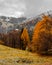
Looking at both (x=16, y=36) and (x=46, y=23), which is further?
(x=16, y=36)

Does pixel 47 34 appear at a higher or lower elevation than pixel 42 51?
higher

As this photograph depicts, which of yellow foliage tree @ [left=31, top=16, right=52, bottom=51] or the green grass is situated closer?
the green grass

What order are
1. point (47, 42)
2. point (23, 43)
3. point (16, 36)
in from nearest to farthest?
point (47, 42) → point (23, 43) → point (16, 36)

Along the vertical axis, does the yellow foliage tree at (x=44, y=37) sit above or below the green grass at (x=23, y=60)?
above

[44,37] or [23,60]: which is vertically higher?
[44,37]

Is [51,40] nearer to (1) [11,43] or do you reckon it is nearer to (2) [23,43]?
(2) [23,43]

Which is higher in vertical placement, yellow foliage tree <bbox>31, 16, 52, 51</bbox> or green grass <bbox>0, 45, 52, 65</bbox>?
yellow foliage tree <bbox>31, 16, 52, 51</bbox>

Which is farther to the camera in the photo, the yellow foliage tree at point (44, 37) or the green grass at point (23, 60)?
the yellow foliage tree at point (44, 37)

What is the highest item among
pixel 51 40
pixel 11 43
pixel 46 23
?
pixel 46 23

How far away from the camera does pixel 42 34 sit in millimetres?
72062

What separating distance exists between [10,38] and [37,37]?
2289 inches

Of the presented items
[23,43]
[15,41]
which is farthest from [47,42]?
[15,41]

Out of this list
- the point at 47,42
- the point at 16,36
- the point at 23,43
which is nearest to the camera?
the point at 47,42

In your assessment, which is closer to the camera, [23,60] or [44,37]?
[23,60]
